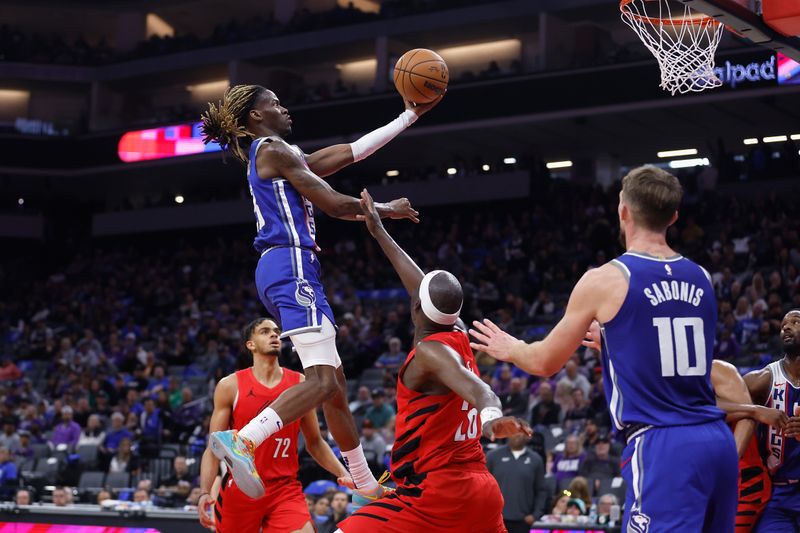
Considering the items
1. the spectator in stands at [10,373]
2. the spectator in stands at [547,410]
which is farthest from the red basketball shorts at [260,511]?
the spectator in stands at [10,373]

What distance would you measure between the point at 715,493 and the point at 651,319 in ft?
2.42

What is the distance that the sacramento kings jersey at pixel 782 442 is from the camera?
6.84m

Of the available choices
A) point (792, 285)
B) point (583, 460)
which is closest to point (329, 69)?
point (792, 285)

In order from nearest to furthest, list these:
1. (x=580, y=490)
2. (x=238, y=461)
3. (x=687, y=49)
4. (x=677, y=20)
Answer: (x=238, y=461), (x=687, y=49), (x=677, y=20), (x=580, y=490)

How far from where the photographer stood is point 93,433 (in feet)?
59.2

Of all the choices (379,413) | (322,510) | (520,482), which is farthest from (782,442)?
(379,413)

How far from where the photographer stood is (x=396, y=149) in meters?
29.2

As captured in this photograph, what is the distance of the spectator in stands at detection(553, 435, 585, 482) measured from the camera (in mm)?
12562

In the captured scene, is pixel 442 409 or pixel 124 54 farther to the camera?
pixel 124 54

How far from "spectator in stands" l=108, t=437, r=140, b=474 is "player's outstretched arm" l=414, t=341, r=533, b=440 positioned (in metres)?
11.9

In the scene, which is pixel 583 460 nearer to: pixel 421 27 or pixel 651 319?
pixel 651 319

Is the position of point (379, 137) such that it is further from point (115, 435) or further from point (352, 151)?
point (115, 435)

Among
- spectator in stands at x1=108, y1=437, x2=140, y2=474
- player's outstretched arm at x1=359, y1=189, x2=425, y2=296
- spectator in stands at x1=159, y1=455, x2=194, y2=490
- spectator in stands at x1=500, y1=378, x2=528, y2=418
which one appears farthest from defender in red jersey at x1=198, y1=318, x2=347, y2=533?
spectator in stands at x1=108, y1=437, x2=140, y2=474

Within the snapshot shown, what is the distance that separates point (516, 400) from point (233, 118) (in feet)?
27.9
